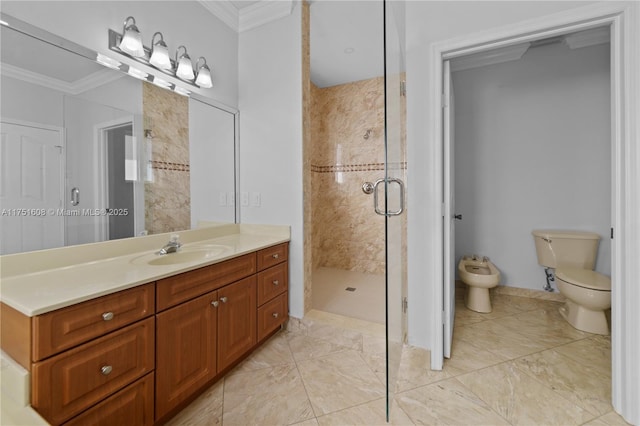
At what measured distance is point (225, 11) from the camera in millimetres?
2133

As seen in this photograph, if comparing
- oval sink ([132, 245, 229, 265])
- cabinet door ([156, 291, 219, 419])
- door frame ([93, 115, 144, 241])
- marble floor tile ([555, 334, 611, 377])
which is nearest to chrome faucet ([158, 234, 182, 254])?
oval sink ([132, 245, 229, 265])

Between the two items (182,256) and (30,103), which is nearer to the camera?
(30,103)

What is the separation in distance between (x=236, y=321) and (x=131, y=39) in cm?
169

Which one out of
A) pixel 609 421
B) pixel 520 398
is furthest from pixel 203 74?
pixel 609 421

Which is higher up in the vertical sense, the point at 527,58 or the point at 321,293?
the point at 527,58

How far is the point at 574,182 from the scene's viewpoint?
2588mm

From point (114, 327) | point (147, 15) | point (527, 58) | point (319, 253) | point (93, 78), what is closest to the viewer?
point (114, 327)

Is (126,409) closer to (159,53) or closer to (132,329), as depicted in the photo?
(132,329)

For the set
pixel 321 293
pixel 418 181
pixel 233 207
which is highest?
pixel 418 181

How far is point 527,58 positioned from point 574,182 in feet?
4.22

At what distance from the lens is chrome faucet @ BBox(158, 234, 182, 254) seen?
1.61 meters

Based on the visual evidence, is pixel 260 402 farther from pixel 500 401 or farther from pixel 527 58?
pixel 527 58

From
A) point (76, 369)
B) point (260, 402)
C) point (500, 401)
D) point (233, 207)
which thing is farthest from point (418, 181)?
point (76, 369)

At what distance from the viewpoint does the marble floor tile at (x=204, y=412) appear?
1.33 m
